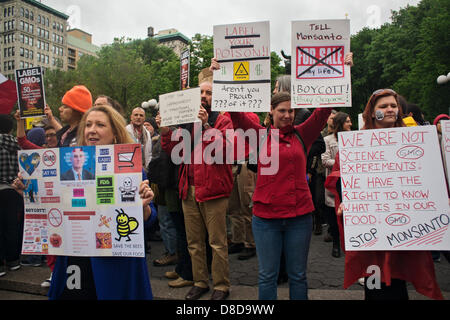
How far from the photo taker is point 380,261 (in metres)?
2.35

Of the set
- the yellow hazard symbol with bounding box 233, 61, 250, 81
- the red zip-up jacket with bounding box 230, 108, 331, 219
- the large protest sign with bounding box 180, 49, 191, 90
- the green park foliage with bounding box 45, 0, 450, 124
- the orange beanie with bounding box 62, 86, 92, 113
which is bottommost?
the red zip-up jacket with bounding box 230, 108, 331, 219

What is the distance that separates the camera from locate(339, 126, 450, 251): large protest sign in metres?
2.18

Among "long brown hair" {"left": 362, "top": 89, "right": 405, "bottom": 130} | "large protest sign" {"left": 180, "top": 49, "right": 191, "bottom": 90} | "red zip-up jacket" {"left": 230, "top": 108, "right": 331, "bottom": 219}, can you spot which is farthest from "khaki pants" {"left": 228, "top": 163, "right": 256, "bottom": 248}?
"long brown hair" {"left": 362, "top": 89, "right": 405, "bottom": 130}

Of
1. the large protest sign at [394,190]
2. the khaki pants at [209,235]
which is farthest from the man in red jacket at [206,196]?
the large protest sign at [394,190]

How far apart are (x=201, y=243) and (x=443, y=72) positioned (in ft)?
76.9

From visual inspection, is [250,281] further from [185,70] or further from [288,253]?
[185,70]

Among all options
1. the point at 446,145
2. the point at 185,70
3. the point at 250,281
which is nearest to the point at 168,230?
the point at 250,281

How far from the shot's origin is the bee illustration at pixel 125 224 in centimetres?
207

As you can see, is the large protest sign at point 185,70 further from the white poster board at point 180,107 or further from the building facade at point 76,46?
the building facade at point 76,46

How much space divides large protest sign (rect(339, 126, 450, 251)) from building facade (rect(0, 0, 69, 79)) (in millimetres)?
78086

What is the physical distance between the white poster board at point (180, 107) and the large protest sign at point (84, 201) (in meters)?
1.08

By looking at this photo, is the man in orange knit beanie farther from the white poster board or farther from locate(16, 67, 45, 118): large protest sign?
the white poster board

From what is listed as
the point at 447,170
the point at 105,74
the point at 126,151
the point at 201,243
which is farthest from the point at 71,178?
the point at 105,74

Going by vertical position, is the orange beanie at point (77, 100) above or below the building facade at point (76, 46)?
below
